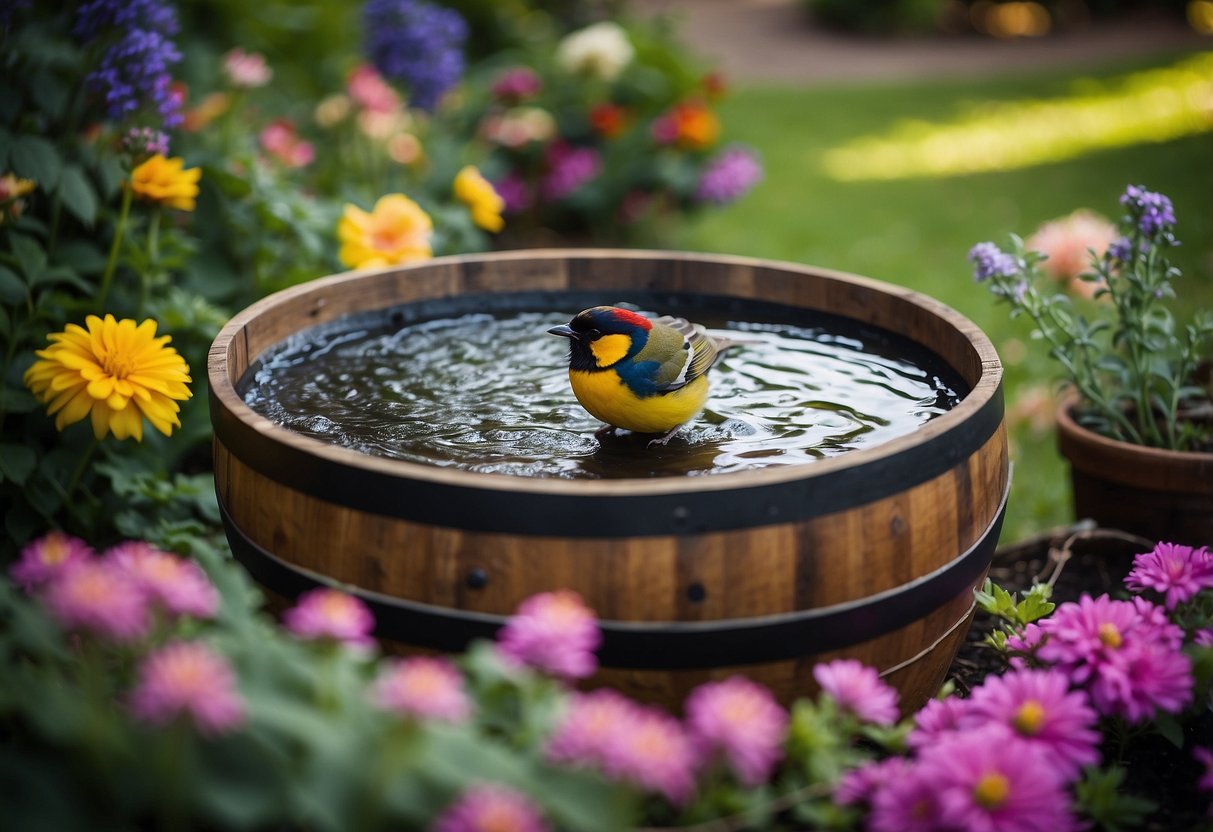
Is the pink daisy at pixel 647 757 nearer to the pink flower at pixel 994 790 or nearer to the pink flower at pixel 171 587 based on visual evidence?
the pink flower at pixel 994 790

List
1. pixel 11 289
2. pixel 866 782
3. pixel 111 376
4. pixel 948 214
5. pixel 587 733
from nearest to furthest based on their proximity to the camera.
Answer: pixel 587 733
pixel 866 782
pixel 111 376
pixel 11 289
pixel 948 214

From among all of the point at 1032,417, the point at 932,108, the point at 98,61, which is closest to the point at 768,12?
the point at 932,108

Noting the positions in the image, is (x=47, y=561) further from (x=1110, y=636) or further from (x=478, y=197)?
(x=478, y=197)

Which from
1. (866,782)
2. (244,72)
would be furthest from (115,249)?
(866,782)

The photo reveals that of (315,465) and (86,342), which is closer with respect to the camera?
(315,465)

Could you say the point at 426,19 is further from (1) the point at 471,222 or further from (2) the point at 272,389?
(2) the point at 272,389

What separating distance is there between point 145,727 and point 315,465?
0.61 meters

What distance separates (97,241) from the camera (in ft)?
10.6

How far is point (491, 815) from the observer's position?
1258 mm

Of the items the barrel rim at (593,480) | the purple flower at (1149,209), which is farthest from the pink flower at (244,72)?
the purple flower at (1149,209)

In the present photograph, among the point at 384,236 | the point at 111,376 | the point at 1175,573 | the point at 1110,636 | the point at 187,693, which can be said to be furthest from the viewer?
the point at 384,236

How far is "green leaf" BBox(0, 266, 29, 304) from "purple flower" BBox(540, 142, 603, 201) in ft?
12.2

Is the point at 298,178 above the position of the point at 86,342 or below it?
below

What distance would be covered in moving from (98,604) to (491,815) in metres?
0.49
